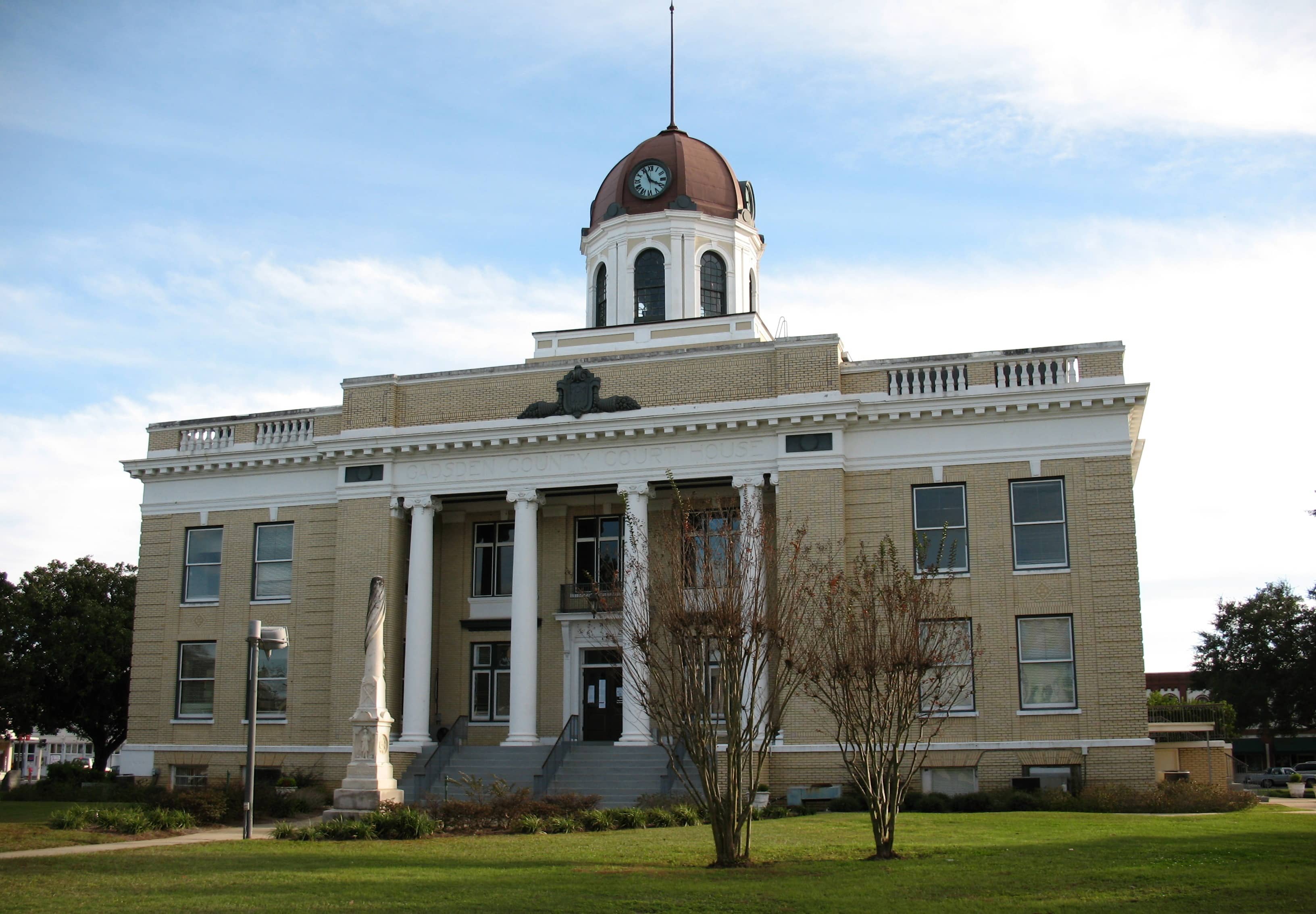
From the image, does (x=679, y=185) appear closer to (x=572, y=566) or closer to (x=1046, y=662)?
(x=572, y=566)

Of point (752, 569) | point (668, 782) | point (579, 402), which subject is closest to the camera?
point (752, 569)

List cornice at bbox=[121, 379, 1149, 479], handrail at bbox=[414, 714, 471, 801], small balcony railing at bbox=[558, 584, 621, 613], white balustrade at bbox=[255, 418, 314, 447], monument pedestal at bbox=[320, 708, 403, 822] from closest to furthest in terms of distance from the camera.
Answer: monument pedestal at bbox=[320, 708, 403, 822] < cornice at bbox=[121, 379, 1149, 479] < handrail at bbox=[414, 714, 471, 801] < small balcony railing at bbox=[558, 584, 621, 613] < white balustrade at bbox=[255, 418, 314, 447]

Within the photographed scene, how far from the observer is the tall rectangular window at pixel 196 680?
113ft

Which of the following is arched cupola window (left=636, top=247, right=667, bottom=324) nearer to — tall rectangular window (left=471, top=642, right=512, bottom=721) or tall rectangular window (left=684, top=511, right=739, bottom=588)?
tall rectangular window (left=471, top=642, right=512, bottom=721)

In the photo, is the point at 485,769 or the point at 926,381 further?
the point at 926,381

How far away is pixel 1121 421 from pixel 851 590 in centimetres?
1337

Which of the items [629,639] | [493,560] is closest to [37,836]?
[629,639]

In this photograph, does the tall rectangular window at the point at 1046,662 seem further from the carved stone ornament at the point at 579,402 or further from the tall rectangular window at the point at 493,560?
the tall rectangular window at the point at 493,560

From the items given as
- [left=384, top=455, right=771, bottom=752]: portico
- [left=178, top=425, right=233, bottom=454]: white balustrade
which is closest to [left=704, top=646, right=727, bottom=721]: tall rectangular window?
[left=384, top=455, right=771, bottom=752]: portico

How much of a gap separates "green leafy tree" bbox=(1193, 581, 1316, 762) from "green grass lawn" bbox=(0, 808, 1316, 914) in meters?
51.2

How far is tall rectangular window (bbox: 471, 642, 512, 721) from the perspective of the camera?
3338 cm

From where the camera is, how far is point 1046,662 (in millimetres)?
28625

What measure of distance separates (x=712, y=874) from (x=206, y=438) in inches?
1010

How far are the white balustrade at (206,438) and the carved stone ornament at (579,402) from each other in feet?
30.5
